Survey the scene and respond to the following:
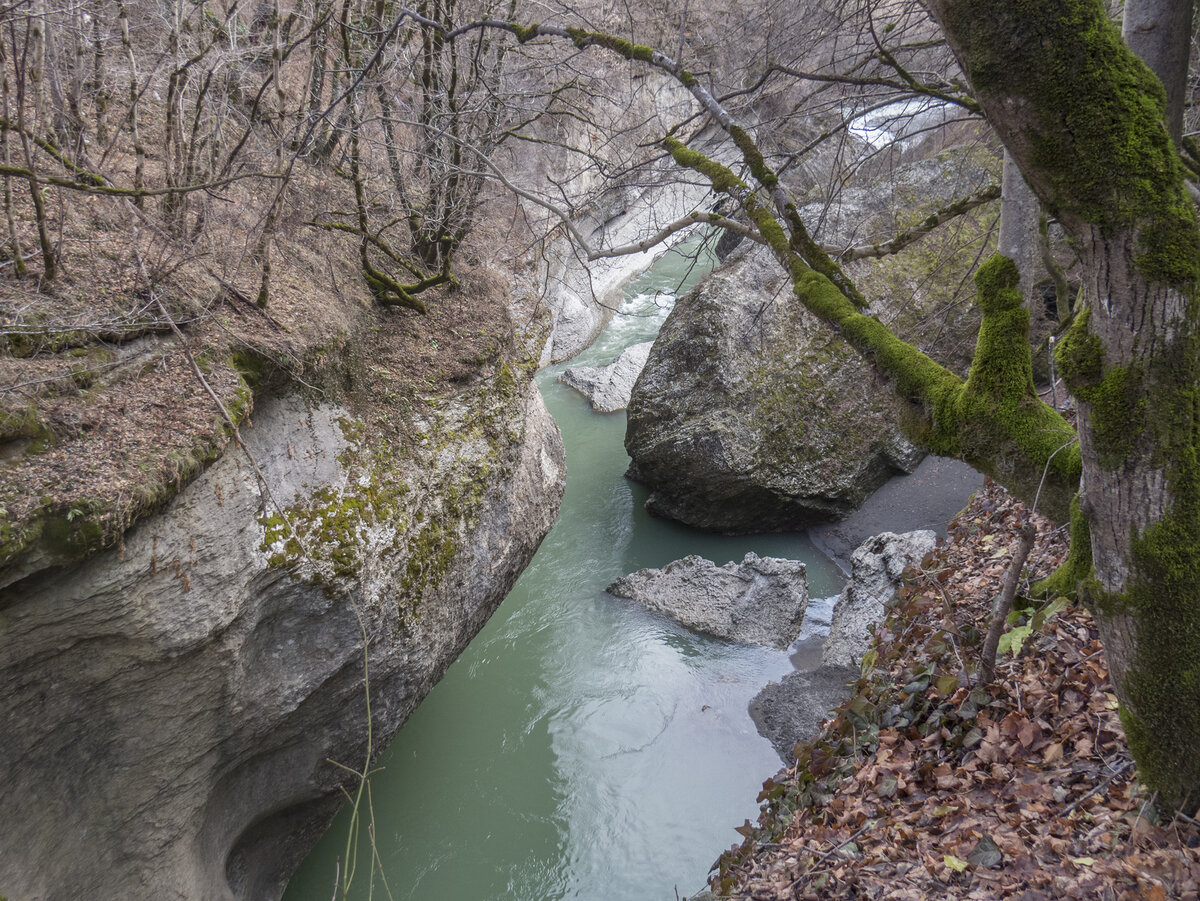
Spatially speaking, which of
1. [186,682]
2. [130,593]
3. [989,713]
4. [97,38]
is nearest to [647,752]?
[989,713]

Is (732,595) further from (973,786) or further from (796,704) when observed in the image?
(973,786)

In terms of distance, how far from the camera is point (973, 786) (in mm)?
3430

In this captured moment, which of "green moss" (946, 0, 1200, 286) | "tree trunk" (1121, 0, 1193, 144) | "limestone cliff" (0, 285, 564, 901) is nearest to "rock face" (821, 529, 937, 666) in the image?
"limestone cliff" (0, 285, 564, 901)

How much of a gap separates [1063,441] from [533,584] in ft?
24.5

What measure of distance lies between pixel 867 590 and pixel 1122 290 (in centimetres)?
622

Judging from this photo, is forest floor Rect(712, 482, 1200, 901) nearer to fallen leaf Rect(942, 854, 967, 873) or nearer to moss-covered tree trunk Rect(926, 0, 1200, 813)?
fallen leaf Rect(942, 854, 967, 873)

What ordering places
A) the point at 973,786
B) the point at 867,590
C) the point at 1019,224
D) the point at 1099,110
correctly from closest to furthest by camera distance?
the point at 1099,110, the point at 1019,224, the point at 973,786, the point at 867,590

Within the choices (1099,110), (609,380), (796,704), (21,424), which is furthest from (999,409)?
(609,380)

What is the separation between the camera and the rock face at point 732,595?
8.40 m

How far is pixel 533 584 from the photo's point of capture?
31.6 feet

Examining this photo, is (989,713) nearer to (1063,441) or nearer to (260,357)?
(1063,441)

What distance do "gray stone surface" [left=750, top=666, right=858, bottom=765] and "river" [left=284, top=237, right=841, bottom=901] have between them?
0.16 metres

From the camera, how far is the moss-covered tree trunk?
2055mm

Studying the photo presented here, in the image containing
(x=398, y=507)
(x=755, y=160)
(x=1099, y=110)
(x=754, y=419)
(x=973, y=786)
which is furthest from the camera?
(x=754, y=419)
